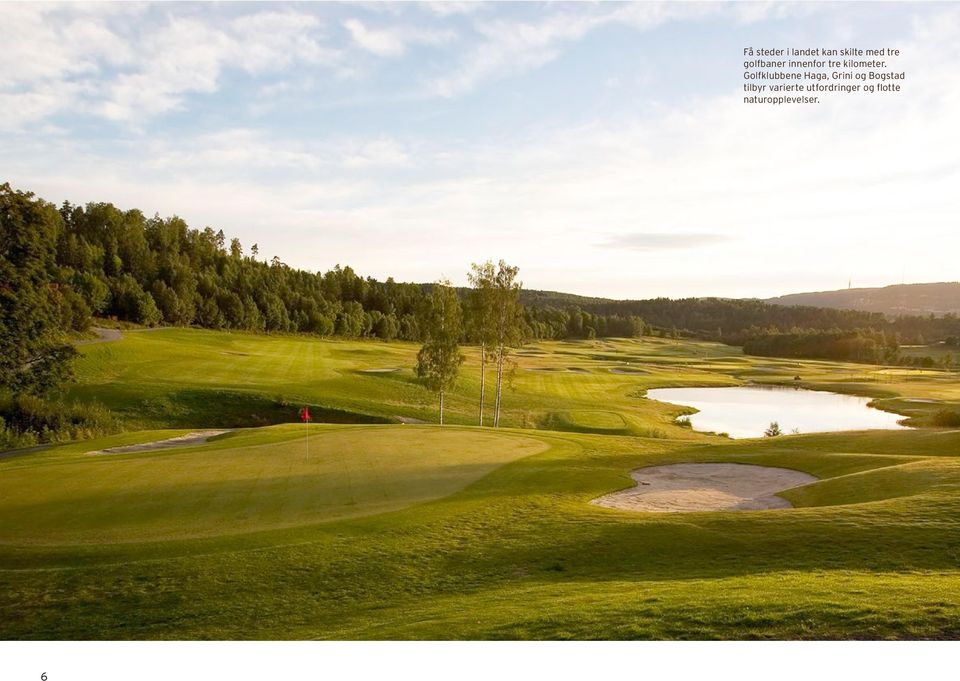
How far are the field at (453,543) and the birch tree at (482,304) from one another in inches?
620

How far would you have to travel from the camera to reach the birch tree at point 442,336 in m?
43.4

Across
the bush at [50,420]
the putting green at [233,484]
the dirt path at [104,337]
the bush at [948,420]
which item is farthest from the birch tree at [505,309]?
the dirt path at [104,337]

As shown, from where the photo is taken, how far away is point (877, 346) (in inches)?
4970

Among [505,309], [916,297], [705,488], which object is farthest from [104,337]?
[916,297]

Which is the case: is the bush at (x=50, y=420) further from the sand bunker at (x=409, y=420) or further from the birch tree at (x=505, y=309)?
the birch tree at (x=505, y=309)

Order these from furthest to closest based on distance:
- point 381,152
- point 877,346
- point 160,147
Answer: point 877,346 < point 381,152 < point 160,147

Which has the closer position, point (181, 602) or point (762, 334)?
point (181, 602)

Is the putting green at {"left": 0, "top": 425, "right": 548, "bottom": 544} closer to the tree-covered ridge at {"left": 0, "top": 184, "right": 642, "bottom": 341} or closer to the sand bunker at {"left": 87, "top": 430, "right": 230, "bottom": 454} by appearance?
the sand bunker at {"left": 87, "top": 430, "right": 230, "bottom": 454}

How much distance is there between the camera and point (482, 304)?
43.0 metres

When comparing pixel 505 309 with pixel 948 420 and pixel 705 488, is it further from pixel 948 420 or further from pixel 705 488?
pixel 948 420

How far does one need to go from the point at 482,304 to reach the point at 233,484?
26.8 meters
